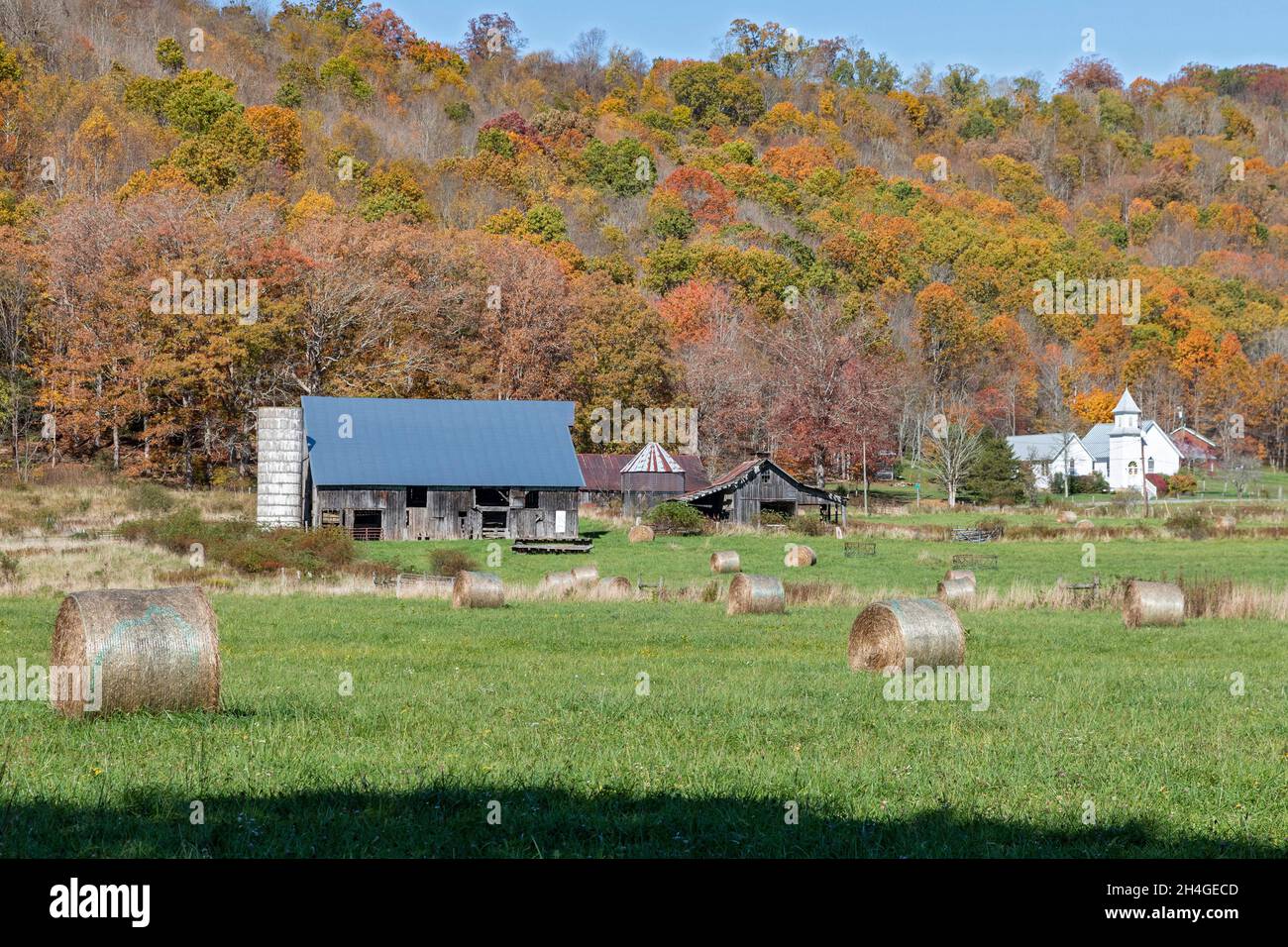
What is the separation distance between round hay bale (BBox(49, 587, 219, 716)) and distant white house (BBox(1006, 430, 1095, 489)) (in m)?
103

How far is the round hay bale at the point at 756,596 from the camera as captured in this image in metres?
29.0

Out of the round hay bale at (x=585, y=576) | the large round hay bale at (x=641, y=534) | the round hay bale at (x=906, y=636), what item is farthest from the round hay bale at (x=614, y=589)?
the large round hay bale at (x=641, y=534)

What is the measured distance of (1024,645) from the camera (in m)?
22.9

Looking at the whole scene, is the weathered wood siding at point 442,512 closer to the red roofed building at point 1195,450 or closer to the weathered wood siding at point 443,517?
the weathered wood siding at point 443,517

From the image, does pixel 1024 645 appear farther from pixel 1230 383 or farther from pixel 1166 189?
pixel 1166 189

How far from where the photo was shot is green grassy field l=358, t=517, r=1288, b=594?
4234 centimetres

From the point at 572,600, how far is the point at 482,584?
3932 mm

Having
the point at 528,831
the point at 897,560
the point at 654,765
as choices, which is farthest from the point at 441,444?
the point at 528,831

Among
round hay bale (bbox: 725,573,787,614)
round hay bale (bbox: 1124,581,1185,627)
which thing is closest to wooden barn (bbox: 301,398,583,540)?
round hay bale (bbox: 725,573,787,614)

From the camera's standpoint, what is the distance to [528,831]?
27.2 ft

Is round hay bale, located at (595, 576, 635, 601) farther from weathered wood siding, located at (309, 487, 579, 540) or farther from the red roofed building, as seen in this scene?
the red roofed building

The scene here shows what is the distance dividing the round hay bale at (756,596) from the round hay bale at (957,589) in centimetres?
542

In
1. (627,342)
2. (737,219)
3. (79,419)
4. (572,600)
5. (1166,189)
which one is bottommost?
(572,600)

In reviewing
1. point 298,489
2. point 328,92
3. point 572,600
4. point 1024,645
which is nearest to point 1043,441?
point 298,489
